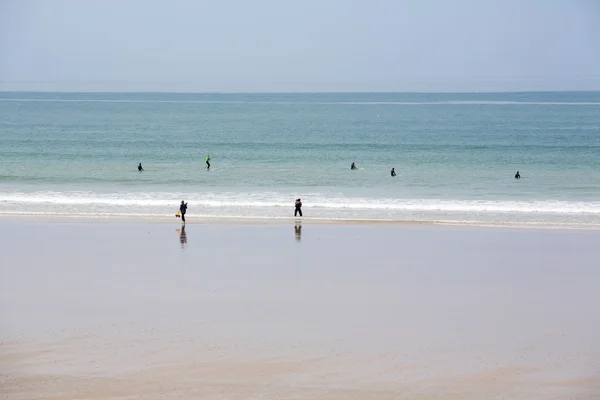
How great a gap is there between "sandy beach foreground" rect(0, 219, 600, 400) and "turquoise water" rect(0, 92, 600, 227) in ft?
30.6

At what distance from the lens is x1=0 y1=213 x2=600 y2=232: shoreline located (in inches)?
1325

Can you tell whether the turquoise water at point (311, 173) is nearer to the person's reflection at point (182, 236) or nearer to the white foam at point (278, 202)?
the white foam at point (278, 202)

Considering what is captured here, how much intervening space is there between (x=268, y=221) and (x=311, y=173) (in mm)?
23754

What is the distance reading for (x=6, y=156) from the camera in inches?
2707

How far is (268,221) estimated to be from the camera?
3481 cm

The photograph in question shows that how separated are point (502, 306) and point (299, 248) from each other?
9.17m

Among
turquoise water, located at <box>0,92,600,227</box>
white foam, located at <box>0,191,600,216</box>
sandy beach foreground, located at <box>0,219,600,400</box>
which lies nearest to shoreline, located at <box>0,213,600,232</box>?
turquoise water, located at <box>0,92,600,227</box>

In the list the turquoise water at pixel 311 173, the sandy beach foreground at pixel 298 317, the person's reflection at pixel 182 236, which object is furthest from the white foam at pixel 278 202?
the sandy beach foreground at pixel 298 317

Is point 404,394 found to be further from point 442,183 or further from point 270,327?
point 442,183

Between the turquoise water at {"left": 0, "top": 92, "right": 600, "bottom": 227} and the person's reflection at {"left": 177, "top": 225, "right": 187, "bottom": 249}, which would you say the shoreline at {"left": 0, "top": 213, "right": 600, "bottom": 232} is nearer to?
the turquoise water at {"left": 0, "top": 92, "right": 600, "bottom": 227}

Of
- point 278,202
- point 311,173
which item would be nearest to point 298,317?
point 278,202

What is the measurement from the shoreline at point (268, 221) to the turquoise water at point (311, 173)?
1308mm

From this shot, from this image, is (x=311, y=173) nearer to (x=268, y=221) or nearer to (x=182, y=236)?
(x=268, y=221)

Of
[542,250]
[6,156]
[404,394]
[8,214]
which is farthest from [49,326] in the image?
[6,156]
